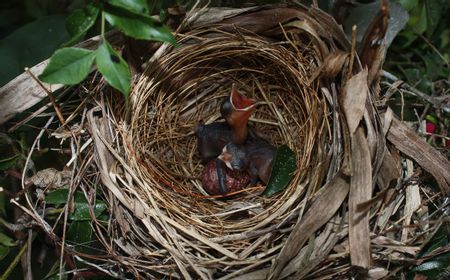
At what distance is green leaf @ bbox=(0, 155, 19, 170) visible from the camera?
1268mm

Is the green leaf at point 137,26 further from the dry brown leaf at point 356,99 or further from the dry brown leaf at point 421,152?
the dry brown leaf at point 421,152

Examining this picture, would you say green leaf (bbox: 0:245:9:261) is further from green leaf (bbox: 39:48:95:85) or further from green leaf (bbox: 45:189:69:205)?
green leaf (bbox: 39:48:95:85)

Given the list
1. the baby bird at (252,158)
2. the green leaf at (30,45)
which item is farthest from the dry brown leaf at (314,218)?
the green leaf at (30,45)

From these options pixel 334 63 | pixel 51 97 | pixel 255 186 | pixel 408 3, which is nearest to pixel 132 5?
pixel 51 97

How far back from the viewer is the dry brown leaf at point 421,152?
1185mm

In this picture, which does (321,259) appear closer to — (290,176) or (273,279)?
(273,279)

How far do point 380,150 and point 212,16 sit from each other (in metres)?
0.47

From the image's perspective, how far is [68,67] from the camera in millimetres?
1047

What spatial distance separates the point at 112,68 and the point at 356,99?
0.46 meters

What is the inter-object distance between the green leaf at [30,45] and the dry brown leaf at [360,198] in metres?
0.82

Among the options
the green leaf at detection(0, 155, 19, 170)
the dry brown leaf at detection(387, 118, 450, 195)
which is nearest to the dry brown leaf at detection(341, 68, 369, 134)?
the dry brown leaf at detection(387, 118, 450, 195)

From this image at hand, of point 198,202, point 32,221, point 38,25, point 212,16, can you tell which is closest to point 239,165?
point 198,202

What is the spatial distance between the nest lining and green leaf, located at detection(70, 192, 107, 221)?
0.09 metres

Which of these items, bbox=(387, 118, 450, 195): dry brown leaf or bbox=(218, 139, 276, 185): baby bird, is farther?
bbox=(218, 139, 276, 185): baby bird
